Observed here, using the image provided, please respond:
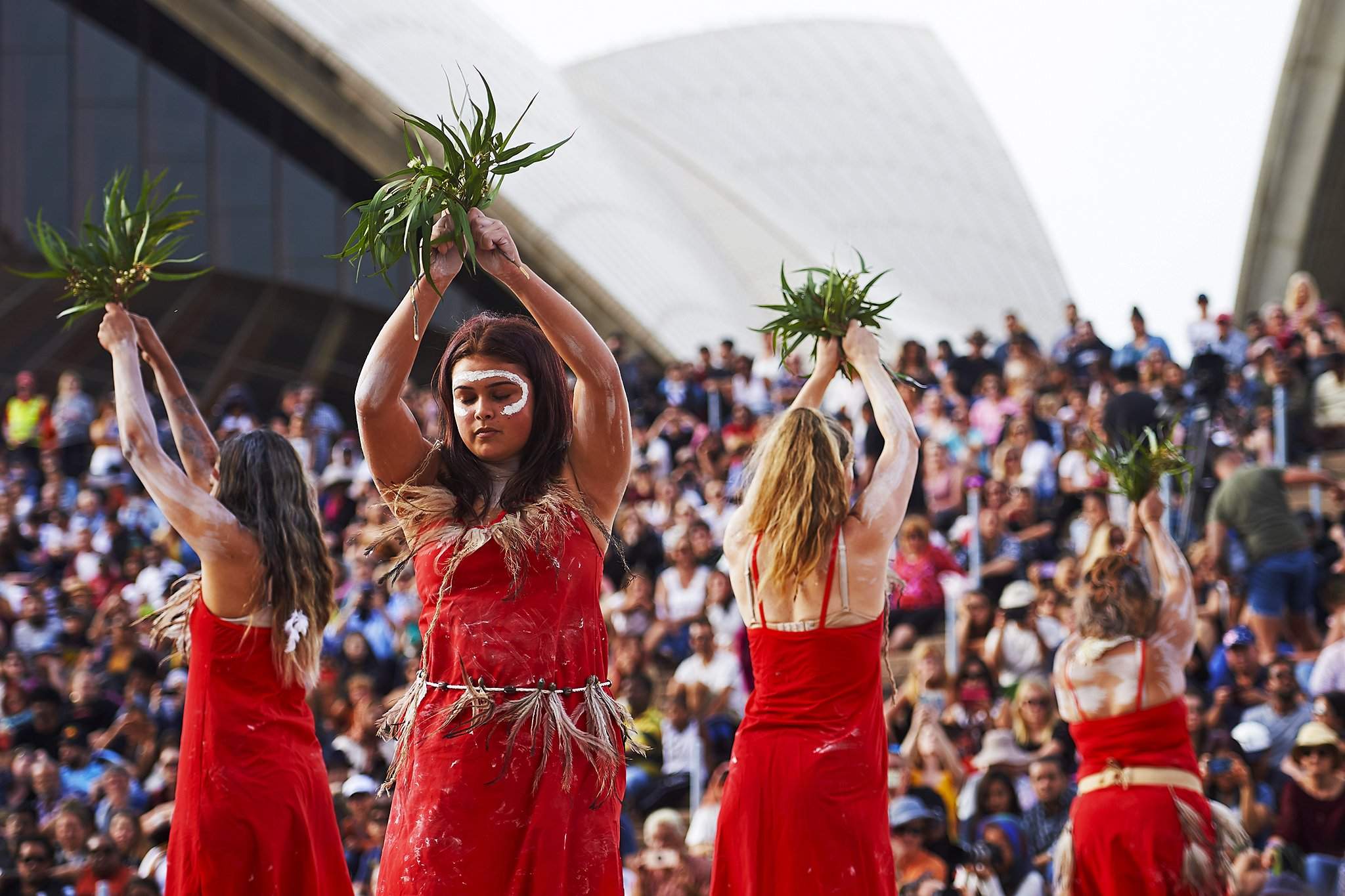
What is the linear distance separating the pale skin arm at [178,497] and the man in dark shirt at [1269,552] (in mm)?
6382

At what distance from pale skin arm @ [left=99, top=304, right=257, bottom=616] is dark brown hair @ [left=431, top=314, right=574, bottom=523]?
4.04ft

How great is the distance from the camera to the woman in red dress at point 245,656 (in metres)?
4.39

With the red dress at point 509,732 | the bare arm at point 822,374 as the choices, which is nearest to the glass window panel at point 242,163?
the bare arm at point 822,374

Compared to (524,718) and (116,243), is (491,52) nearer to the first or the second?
(116,243)

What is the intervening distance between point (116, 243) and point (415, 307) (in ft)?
6.26

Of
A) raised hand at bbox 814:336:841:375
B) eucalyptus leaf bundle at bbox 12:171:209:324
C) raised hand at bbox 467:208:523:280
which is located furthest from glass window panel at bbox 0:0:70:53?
raised hand at bbox 467:208:523:280

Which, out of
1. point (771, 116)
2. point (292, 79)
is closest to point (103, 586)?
point (292, 79)

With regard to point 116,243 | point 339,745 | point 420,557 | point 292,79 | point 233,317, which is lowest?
point 339,745

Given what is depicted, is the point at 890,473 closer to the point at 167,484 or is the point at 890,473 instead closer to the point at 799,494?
the point at 799,494

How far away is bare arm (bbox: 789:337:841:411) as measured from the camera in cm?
480

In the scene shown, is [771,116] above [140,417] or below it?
above

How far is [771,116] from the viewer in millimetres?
33375

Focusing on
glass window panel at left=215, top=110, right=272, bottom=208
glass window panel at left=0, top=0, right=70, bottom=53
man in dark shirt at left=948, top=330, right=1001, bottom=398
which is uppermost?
glass window panel at left=0, top=0, right=70, bottom=53

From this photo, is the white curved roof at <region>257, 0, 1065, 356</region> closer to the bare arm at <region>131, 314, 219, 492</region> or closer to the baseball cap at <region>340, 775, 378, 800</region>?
the baseball cap at <region>340, 775, 378, 800</region>
